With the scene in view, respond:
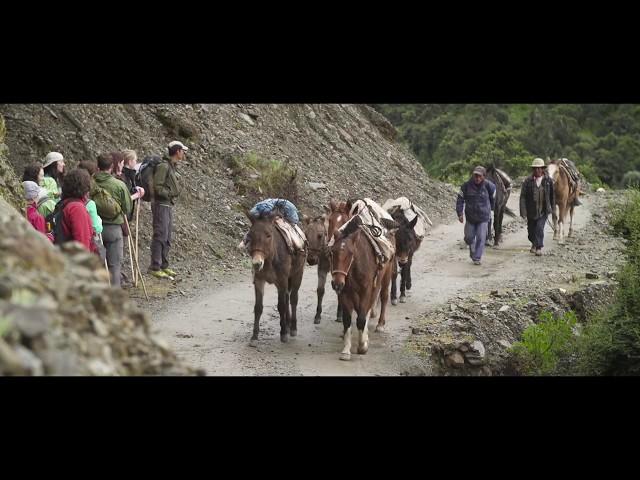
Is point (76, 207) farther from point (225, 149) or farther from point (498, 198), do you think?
point (498, 198)

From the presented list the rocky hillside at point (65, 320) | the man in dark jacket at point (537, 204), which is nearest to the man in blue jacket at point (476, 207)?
the man in dark jacket at point (537, 204)

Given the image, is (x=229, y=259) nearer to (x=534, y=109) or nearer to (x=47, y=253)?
(x=47, y=253)

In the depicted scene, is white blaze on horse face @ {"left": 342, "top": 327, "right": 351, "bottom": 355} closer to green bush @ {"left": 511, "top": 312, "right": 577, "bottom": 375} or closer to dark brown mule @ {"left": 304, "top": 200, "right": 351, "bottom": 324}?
dark brown mule @ {"left": 304, "top": 200, "right": 351, "bottom": 324}

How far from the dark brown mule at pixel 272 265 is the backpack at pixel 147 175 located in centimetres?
370

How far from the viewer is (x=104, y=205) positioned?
1071 cm

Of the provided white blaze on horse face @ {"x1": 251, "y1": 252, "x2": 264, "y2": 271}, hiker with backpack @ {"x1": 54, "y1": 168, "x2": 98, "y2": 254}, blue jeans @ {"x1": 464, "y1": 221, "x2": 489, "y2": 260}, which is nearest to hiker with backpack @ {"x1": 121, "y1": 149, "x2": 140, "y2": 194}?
white blaze on horse face @ {"x1": 251, "y1": 252, "x2": 264, "y2": 271}

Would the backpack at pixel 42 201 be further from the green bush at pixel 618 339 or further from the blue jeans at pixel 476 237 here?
the blue jeans at pixel 476 237

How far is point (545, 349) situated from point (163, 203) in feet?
22.0

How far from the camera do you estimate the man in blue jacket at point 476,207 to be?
16.4m

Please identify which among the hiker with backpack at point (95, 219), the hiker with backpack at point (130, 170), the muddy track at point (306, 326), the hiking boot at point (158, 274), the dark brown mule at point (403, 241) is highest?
the hiker with backpack at point (130, 170)

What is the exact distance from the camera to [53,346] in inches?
150

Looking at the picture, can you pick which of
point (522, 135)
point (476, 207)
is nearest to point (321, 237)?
point (476, 207)

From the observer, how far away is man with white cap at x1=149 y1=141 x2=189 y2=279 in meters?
13.3

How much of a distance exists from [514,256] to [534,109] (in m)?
38.1
